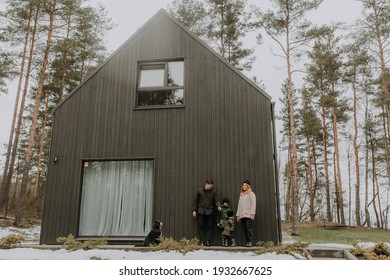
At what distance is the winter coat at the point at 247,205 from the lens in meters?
6.98

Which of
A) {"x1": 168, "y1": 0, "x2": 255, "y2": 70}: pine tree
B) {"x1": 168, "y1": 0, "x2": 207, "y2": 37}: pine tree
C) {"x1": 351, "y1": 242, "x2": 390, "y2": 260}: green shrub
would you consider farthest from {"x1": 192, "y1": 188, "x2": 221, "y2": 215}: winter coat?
{"x1": 168, "y1": 0, "x2": 207, "y2": 37}: pine tree

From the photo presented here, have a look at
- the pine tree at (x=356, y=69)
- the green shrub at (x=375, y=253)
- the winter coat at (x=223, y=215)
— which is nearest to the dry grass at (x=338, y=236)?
the green shrub at (x=375, y=253)

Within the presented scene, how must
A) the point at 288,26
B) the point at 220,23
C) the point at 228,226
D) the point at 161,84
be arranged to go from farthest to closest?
the point at 220,23, the point at 288,26, the point at 161,84, the point at 228,226

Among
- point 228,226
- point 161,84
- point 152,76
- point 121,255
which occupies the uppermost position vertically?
point 152,76

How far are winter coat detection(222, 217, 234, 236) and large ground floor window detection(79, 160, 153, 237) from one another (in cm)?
181

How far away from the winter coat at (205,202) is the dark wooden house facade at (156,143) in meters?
0.33

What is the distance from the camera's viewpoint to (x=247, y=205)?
7008 millimetres

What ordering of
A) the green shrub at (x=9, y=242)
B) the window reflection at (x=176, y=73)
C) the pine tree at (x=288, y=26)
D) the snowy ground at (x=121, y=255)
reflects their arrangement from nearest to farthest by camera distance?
the snowy ground at (x=121, y=255)
the green shrub at (x=9, y=242)
the window reflection at (x=176, y=73)
the pine tree at (x=288, y=26)

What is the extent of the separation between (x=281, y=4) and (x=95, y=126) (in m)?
10.2

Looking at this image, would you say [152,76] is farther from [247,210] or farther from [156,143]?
[247,210]

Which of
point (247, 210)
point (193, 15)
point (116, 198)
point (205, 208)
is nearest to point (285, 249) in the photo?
point (247, 210)

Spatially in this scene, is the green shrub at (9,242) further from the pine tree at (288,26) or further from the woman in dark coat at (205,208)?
the pine tree at (288,26)

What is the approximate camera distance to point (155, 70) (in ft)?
29.1

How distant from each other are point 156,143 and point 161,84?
1.64 m
